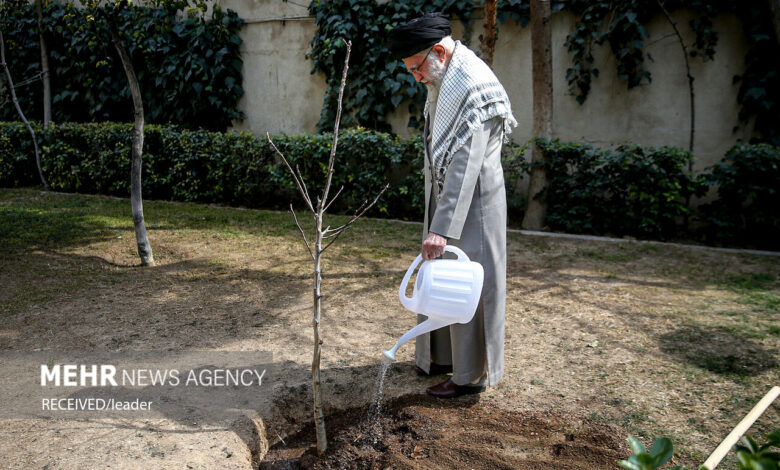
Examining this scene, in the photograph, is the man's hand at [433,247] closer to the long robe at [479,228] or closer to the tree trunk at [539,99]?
the long robe at [479,228]

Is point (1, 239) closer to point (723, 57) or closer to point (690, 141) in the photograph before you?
point (690, 141)

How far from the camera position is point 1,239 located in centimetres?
586

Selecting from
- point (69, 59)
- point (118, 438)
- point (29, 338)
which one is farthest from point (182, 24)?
point (118, 438)

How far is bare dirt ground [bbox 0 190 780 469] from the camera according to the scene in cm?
254

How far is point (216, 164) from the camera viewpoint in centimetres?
815

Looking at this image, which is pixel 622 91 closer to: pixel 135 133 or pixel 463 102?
pixel 463 102

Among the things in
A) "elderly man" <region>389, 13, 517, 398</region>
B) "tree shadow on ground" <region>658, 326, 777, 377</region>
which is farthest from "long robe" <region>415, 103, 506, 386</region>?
"tree shadow on ground" <region>658, 326, 777, 377</region>

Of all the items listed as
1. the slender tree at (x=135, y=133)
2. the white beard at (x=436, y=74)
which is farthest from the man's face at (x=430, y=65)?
the slender tree at (x=135, y=133)

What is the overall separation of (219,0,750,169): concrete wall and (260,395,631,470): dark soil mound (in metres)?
5.18

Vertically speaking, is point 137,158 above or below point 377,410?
above

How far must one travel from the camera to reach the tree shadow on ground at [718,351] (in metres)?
3.27

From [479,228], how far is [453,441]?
3.25 feet

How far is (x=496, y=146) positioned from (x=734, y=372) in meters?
1.88

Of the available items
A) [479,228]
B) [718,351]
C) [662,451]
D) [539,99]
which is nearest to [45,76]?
[539,99]
